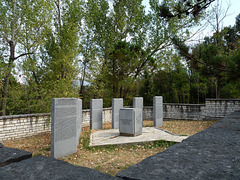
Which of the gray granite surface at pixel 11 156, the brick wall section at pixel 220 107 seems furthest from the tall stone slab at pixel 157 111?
the gray granite surface at pixel 11 156

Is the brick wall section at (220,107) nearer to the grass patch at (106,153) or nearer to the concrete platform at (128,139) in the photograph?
the concrete platform at (128,139)

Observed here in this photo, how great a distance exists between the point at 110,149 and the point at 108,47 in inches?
502

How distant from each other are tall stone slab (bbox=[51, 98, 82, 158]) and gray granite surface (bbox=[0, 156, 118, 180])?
4055mm

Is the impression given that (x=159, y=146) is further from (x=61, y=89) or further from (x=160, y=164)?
(x=61, y=89)

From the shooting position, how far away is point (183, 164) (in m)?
1.17

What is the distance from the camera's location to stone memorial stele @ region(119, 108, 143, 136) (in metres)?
7.82

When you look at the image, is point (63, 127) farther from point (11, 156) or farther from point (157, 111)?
point (157, 111)

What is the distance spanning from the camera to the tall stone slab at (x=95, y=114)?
10188 millimetres

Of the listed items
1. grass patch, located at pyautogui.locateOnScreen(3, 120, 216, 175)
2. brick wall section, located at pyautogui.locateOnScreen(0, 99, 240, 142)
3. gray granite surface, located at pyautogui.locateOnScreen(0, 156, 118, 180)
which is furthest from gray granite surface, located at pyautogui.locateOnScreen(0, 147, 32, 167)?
brick wall section, located at pyautogui.locateOnScreen(0, 99, 240, 142)

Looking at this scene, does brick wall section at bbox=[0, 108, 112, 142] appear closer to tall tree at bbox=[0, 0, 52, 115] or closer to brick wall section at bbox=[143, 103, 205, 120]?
tall tree at bbox=[0, 0, 52, 115]

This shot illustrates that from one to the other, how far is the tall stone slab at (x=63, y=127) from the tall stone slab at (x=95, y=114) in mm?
4432

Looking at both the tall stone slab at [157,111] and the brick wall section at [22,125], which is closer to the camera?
the brick wall section at [22,125]

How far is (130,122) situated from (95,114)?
3080 mm

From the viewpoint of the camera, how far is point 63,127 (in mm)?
5332
